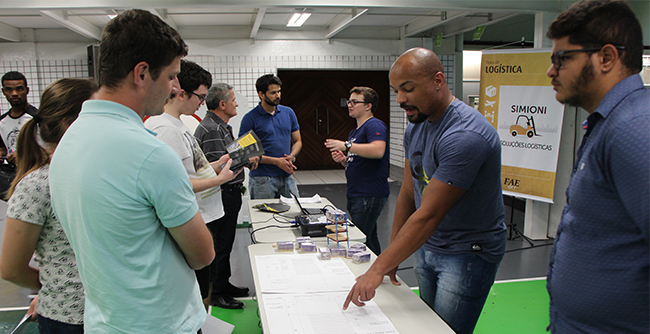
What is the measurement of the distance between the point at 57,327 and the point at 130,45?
0.95 metres

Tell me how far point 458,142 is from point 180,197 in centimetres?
97

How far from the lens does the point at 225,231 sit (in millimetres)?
3053

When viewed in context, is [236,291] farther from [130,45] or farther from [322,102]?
[322,102]

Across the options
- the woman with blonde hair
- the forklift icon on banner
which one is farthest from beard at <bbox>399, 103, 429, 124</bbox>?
the forklift icon on banner

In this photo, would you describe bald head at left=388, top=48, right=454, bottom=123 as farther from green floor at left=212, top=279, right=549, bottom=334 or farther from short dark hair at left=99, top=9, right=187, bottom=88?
green floor at left=212, top=279, right=549, bottom=334

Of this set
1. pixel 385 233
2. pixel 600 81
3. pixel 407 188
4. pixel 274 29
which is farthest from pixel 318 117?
pixel 600 81

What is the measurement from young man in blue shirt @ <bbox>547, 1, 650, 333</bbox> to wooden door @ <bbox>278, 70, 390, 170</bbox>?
7805mm

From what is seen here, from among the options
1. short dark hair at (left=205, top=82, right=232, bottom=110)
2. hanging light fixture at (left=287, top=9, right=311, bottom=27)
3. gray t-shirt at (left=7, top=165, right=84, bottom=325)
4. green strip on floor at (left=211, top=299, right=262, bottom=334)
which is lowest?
green strip on floor at (left=211, top=299, right=262, bottom=334)

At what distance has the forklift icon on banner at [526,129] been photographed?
4223 mm

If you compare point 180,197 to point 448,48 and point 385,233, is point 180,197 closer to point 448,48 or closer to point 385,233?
point 385,233

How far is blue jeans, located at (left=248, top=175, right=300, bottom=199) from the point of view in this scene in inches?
145

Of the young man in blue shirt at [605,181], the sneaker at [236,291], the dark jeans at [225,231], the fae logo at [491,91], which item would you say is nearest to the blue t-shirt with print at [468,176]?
the young man in blue shirt at [605,181]

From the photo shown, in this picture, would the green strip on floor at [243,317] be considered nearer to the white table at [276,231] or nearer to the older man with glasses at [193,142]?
the older man with glasses at [193,142]

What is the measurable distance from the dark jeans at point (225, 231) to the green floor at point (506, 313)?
0.24 m
